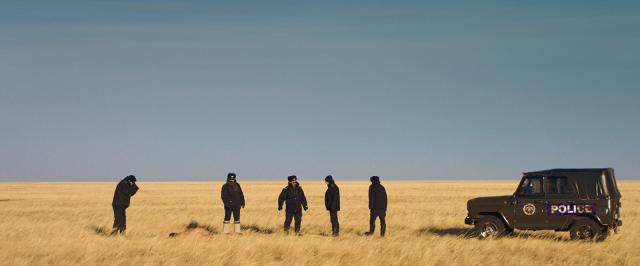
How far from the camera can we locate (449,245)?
65.0ft

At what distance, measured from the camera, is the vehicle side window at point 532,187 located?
21.8 metres

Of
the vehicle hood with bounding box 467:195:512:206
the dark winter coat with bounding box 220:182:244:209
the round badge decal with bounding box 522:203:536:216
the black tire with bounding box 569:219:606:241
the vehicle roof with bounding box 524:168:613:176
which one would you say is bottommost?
the black tire with bounding box 569:219:606:241

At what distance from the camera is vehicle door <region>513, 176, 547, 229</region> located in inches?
858

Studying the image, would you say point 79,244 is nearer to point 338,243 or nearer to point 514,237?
point 338,243

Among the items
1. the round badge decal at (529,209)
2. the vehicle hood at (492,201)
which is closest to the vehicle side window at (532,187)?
the round badge decal at (529,209)

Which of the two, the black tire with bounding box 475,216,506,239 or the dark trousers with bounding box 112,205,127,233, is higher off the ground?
the dark trousers with bounding box 112,205,127,233

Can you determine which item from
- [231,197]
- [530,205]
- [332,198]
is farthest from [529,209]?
[231,197]

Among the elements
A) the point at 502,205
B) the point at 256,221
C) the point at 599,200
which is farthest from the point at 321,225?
the point at 599,200

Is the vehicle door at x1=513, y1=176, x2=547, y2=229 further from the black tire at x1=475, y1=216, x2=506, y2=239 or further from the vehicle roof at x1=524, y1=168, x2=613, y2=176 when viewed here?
the black tire at x1=475, y1=216, x2=506, y2=239

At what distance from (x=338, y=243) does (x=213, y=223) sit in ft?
37.9

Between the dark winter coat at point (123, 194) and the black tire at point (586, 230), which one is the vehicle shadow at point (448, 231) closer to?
the black tire at point (586, 230)

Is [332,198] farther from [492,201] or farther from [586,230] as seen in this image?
[586,230]

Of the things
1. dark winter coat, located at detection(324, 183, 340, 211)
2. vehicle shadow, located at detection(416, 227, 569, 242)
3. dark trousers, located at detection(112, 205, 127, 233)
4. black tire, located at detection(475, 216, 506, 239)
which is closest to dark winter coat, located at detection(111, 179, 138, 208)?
dark trousers, located at detection(112, 205, 127, 233)

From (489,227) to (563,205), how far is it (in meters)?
2.24
